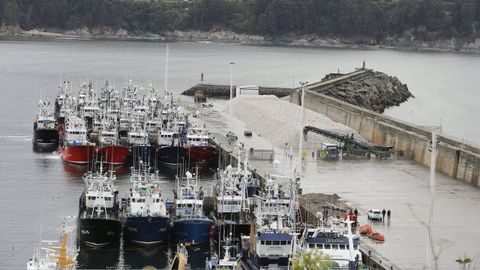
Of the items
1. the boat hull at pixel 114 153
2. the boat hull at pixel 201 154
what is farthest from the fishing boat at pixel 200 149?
the boat hull at pixel 114 153

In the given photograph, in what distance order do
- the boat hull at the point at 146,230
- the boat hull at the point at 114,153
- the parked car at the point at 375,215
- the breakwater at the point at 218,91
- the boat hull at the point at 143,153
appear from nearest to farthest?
1. the boat hull at the point at 146,230
2. the parked car at the point at 375,215
3. the boat hull at the point at 114,153
4. the boat hull at the point at 143,153
5. the breakwater at the point at 218,91

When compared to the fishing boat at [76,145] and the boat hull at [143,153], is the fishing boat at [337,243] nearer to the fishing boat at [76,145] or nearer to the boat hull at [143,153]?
the boat hull at [143,153]

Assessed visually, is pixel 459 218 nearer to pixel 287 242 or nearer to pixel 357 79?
pixel 287 242

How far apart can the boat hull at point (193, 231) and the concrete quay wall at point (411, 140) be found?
22547 millimetres

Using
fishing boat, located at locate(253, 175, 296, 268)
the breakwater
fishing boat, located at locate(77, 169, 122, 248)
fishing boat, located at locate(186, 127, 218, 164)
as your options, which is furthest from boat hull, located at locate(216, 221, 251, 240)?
the breakwater

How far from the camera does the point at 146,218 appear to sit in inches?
2248

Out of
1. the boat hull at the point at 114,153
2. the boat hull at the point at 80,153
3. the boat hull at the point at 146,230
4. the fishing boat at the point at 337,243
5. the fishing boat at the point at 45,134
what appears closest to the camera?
the fishing boat at the point at 337,243

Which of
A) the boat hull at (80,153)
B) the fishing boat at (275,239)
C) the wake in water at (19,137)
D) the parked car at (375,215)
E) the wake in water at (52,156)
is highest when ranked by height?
the fishing boat at (275,239)

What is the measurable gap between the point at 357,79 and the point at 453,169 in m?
76.3

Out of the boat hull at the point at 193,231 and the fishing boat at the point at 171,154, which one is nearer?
the boat hull at the point at 193,231

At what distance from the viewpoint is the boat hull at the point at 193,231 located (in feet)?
189

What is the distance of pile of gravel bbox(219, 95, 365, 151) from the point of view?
89250 mm

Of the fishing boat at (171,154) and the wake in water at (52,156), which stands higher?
the fishing boat at (171,154)

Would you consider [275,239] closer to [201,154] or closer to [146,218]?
[146,218]
